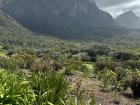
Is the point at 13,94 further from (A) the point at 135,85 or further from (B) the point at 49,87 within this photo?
(A) the point at 135,85

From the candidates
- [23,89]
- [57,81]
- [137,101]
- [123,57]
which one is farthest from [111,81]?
[123,57]

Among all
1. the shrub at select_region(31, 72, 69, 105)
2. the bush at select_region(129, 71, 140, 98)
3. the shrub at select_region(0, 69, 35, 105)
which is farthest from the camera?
the bush at select_region(129, 71, 140, 98)

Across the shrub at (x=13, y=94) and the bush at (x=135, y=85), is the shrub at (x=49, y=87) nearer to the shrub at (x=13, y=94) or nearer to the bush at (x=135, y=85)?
the shrub at (x=13, y=94)

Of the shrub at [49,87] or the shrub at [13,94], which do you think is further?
the shrub at [49,87]

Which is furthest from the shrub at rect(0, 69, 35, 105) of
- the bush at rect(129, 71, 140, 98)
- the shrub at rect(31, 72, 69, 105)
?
the bush at rect(129, 71, 140, 98)

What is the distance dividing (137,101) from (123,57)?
55996mm

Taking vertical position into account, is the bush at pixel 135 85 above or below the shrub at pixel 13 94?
below

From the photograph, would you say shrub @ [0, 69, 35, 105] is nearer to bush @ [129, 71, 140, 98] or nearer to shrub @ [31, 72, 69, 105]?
shrub @ [31, 72, 69, 105]

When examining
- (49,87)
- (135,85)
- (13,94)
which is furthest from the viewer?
(135,85)

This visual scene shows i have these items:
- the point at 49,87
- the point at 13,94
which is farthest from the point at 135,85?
the point at 13,94

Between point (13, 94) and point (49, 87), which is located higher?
point (13, 94)

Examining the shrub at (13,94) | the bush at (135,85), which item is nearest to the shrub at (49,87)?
the shrub at (13,94)

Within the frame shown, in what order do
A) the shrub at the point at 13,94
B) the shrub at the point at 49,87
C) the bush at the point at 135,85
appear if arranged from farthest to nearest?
1. the bush at the point at 135,85
2. the shrub at the point at 49,87
3. the shrub at the point at 13,94

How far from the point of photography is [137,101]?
16.7m
